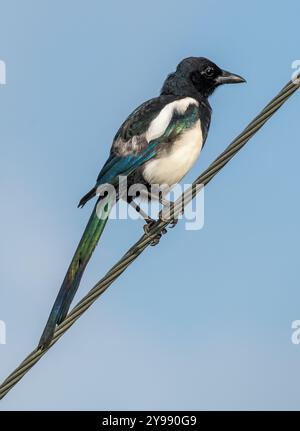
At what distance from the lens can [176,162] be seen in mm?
6684

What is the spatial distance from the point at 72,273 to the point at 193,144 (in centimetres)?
156

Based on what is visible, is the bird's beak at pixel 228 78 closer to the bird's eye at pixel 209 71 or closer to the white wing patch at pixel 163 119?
the bird's eye at pixel 209 71

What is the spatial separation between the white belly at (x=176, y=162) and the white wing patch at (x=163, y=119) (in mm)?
147

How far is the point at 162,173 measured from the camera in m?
6.66

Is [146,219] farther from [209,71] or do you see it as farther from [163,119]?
[209,71]

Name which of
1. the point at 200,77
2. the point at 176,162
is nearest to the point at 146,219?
the point at 176,162

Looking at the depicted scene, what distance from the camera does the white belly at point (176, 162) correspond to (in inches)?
261

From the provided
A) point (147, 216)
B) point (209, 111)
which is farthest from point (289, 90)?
point (209, 111)

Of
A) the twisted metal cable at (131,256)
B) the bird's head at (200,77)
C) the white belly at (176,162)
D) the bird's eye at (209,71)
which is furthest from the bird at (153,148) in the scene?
the twisted metal cable at (131,256)

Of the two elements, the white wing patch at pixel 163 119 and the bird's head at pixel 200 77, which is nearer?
the white wing patch at pixel 163 119

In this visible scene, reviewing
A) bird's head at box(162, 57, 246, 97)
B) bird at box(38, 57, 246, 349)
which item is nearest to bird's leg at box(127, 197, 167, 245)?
bird at box(38, 57, 246, 349)

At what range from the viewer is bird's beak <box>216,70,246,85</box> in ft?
25.2

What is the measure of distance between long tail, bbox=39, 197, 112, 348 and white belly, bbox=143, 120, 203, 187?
65 cm

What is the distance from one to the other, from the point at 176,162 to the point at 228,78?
1.34 metres
